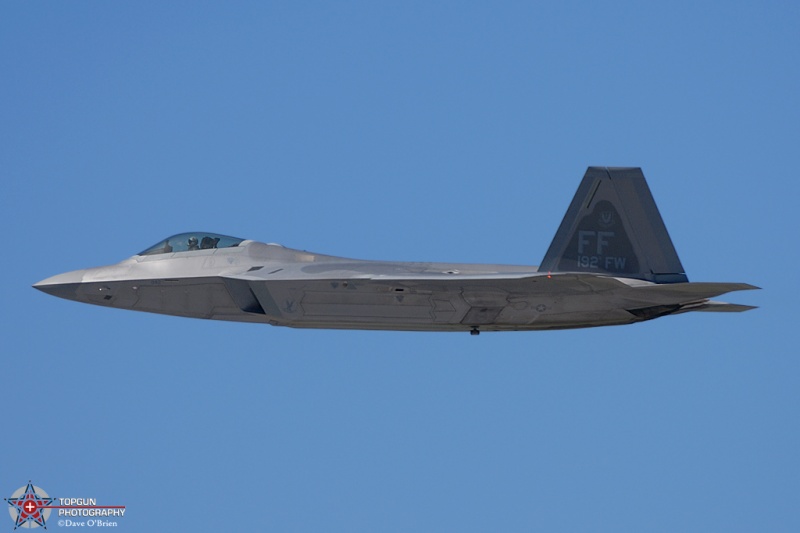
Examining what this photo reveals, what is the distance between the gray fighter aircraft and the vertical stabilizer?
2 cm

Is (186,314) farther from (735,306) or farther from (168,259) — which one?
(735,306)

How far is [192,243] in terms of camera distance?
32.8 m

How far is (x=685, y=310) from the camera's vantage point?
94.3ft

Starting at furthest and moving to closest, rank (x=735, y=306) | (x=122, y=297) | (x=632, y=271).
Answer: (x=122, y=297)
(x=735, y=306)
(x=632, y=271)

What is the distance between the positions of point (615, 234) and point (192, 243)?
11010mm

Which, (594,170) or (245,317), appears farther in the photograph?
(245,317)

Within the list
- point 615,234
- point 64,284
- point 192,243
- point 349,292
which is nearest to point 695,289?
point 615,234

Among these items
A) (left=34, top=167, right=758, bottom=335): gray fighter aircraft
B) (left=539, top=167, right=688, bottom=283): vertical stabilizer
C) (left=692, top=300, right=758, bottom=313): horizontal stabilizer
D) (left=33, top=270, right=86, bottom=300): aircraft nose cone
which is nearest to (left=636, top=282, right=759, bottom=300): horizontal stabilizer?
(left=34, top=167, right=758, bottom=335): gray fighter aircraft

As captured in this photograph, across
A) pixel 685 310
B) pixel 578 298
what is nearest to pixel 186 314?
pixel 578 298

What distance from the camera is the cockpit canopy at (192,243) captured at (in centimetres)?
3259

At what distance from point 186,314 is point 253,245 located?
240cm

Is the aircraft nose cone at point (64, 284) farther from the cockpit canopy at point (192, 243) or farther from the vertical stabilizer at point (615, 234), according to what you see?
the vertical stabilizer at point (615, 234)

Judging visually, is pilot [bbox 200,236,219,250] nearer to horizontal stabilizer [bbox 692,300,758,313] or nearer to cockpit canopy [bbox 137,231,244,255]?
Answer: cockpit canopy [bbox 137,231,244,255]

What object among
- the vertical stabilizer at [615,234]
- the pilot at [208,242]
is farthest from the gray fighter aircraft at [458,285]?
the pilot at [208,242]
